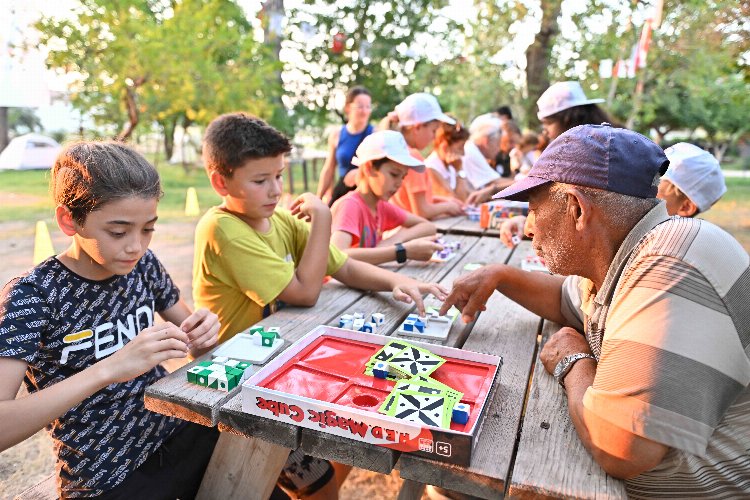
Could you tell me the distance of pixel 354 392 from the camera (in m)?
1.48

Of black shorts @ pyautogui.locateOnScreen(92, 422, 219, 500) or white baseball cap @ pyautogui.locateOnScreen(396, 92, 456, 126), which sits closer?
black shorts @ pyautogui.locateOnScreen(92, 422, 219, 500)

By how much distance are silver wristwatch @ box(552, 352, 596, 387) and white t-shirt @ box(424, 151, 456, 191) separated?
13.4 ft

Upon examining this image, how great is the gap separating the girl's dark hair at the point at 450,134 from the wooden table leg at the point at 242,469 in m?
4.15

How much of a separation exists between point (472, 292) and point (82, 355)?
4.57ft

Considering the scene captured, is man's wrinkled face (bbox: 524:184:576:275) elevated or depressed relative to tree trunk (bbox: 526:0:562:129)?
depressed

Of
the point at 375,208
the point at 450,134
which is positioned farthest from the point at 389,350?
the point at 450,134

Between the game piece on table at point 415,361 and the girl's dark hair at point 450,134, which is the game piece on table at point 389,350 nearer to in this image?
the game piece on table at point 415,361

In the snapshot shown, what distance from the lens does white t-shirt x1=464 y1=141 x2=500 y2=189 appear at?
6.64 meters

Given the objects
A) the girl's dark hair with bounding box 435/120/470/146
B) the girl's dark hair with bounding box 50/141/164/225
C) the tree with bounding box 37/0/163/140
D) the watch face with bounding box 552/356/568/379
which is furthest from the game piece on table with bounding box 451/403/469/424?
the tree with bounding box 37/0/163/140

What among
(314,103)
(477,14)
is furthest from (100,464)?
(314,103)

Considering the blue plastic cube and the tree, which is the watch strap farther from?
the tree

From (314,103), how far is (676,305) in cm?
1526

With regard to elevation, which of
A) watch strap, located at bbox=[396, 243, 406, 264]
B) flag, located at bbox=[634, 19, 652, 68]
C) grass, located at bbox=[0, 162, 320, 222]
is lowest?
grass, located at bbox=[0, 162, 320, 222]

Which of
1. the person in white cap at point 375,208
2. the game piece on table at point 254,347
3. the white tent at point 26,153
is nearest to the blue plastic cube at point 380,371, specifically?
the game piece on table at point 254,347
